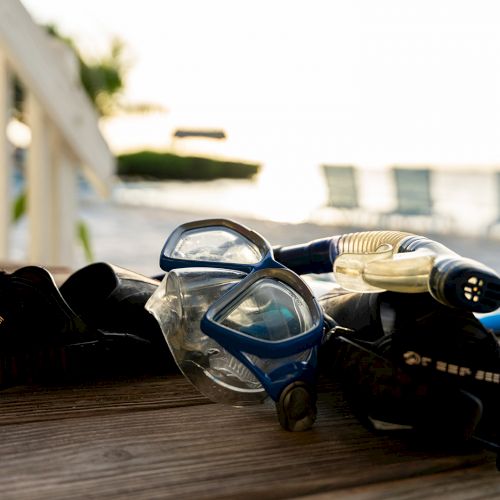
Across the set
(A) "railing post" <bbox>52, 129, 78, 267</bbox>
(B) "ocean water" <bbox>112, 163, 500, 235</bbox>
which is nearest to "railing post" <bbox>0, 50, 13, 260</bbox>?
(A) "railing post" <bbox>52, 129, 78, 267</bbox>

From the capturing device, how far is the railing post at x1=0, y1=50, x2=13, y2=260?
1493mm

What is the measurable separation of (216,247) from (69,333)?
0.35 feet

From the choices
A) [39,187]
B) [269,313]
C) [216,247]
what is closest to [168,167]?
[39,187]

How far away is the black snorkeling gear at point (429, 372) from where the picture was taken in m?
0.34

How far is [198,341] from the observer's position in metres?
0.38

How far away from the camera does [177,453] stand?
0.35 meters

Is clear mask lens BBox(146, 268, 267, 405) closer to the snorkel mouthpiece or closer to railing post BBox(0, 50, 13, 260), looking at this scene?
the snorkel mouthpiece

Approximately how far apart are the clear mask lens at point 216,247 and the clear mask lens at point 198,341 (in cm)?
4

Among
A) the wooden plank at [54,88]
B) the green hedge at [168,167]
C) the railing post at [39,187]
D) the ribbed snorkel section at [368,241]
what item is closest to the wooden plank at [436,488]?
the ribbed snorkel section at [368,241]

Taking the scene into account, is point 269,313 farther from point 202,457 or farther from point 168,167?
point 168,167

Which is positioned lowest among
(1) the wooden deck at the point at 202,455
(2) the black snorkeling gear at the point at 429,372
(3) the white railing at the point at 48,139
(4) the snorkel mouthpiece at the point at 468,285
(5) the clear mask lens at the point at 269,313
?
(1) the wooden deck at the point at 202,455

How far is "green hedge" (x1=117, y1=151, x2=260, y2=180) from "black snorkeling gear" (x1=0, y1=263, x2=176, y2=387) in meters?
18.3

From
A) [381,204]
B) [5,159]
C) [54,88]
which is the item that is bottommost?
[381,204]

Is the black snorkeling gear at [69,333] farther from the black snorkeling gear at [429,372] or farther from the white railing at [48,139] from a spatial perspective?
the white railing at [48,139]
